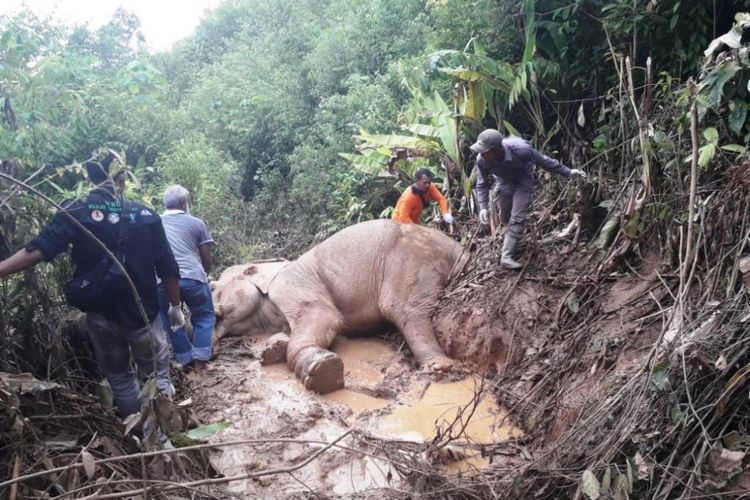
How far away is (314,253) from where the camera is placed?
22.0 feet

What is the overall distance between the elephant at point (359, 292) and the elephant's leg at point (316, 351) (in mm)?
12

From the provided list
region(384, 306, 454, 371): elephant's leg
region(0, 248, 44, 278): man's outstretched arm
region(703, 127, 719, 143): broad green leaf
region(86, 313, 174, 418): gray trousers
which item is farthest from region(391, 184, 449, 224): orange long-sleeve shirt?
region(0, 248, 44, 278): man's outstretched arm

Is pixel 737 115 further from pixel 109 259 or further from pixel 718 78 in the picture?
pixel 109 259

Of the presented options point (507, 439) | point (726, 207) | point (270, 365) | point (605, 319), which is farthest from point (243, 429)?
point (726, 207)

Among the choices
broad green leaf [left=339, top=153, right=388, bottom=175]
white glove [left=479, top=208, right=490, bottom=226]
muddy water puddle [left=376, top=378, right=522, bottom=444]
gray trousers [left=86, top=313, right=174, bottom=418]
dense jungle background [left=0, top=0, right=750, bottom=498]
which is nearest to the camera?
dense jungle background [left=0, top=0, right=750, bottom=498]

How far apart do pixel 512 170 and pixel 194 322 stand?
3.72 metres

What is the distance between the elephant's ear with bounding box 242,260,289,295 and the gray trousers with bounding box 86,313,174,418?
9.50 feet

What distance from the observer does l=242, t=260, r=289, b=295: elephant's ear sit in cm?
704

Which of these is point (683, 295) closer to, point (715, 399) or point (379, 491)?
point (715, 399)

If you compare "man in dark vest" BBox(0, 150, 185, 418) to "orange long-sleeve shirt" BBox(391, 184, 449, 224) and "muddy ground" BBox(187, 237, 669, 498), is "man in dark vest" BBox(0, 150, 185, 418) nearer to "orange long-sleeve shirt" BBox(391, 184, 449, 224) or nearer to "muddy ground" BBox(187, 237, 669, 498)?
"muddy ground" BBox(187, 237, 669, 498)

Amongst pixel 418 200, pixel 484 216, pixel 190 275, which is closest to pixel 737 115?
pixel 484 216

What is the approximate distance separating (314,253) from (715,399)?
183 inches

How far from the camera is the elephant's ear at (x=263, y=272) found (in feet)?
23.1

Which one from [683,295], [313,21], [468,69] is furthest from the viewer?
[313,21]
